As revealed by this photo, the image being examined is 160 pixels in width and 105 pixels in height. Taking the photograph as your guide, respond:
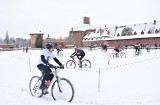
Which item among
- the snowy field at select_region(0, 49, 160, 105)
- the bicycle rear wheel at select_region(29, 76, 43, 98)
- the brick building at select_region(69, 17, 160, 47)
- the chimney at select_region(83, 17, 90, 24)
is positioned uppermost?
the chimney at select_region(83, 17, 90, 24)

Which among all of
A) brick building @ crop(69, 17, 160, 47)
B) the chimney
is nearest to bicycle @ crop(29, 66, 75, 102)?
brick building @ crop(69, 17, 160, 47)

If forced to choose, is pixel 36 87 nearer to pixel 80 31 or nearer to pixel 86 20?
pixel 80 31

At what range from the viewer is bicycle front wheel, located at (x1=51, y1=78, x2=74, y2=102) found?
363 inches

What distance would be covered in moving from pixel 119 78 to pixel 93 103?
686 centimetres

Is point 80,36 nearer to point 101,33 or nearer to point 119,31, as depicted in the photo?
point 101,33

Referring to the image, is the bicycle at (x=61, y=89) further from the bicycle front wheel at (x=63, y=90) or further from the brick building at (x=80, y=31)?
the brick building at (x=80, y=31)

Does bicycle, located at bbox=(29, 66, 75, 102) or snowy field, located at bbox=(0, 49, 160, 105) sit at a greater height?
bicycle, located at bbox=(29, 66, 75, 102)

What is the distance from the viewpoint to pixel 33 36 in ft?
314

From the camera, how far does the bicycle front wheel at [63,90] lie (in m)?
9.23

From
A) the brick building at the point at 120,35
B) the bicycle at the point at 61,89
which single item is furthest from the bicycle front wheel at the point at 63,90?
the brick building at the point at 120,35

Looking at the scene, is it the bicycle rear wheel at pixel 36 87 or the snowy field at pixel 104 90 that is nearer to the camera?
the snowy field at pixel 104 90

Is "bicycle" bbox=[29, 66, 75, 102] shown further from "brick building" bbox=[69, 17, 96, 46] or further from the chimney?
the chimney

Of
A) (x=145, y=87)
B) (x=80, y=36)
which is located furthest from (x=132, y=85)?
(x=80, y=36)

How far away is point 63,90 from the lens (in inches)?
369
